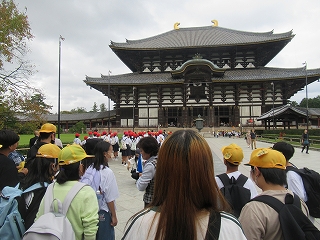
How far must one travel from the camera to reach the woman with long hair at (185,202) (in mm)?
1212

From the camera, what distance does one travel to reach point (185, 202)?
4.11 feet

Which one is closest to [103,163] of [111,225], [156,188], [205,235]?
[111,225]

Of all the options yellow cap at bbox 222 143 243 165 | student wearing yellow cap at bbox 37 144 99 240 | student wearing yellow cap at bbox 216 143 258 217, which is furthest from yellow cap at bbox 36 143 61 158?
yellow cap at bbox 222 143 243 165

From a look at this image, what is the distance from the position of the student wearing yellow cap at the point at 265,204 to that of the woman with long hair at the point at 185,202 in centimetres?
59

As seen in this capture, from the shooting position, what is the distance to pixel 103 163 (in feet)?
11.0

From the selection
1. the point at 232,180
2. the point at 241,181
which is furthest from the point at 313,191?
the point at 232,180

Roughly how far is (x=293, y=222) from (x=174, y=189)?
1.07 m

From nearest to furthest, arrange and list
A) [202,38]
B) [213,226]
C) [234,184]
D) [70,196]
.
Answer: [213,226]
[70,196]
[234,184]
[202,38]

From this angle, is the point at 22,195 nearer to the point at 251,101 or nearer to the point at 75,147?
the point at 75,147

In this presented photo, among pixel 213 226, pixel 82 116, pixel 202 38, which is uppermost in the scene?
pixel 202 38

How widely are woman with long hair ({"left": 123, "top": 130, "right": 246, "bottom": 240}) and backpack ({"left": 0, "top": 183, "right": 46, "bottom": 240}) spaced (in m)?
1.49

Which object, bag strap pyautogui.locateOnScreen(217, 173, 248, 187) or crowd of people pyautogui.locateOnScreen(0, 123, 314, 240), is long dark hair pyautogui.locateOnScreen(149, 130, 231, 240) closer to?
crowd of people pyautogui.locateOnScreen(0, 123, 314, 240)

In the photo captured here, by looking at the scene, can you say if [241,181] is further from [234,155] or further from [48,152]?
[48,152]

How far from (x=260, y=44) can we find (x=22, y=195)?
35453mm
